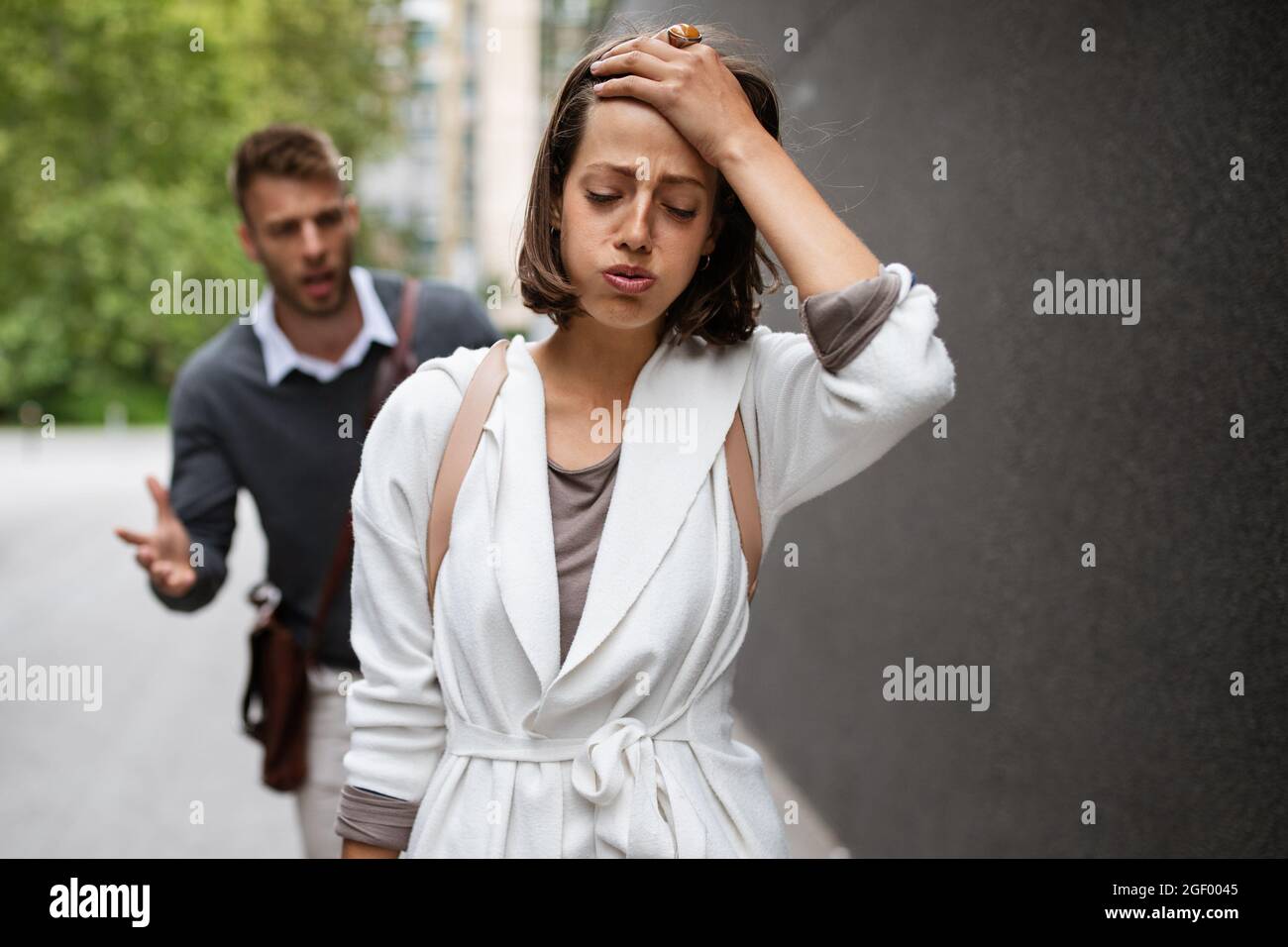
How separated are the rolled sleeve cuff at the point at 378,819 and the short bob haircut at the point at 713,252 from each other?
0.74m

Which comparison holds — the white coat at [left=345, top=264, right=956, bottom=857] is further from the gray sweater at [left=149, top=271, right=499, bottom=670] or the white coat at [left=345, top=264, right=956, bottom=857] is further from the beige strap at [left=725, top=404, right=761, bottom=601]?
the gray sweater at [left=149, top=271, right=499, bottom=670]

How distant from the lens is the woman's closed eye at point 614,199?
6.10 ft

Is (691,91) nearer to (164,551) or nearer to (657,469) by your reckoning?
(657,469)

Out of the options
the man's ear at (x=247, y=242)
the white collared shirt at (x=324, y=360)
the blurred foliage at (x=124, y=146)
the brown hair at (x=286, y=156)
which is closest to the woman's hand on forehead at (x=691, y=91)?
the white collared shirt at (x=324, y=360)

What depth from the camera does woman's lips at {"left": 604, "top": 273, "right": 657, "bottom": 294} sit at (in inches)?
72.7

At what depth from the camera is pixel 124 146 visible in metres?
21.4

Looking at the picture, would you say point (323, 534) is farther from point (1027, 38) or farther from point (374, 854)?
point (1027, 38)

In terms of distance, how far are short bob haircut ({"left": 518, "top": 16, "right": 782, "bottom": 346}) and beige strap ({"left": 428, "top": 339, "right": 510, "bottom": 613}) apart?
0.52 ft

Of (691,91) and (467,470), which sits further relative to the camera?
(467,470)

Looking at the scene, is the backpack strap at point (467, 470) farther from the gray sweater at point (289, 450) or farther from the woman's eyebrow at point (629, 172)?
the gray sweater at point (289, 450)

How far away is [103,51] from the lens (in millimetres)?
20438

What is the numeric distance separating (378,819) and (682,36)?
1.18m

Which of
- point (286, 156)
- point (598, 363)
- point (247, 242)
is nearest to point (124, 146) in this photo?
point (247, 242)
